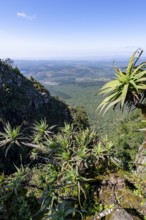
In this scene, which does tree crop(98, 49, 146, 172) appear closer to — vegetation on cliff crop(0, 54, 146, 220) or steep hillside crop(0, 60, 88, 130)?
vegetation on cliff crop(0, 54, 146, 220)

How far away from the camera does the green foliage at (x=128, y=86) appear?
3.91m

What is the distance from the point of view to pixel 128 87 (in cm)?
400

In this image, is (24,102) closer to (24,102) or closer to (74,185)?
(24,102)

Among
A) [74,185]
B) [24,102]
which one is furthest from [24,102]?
[74,185]

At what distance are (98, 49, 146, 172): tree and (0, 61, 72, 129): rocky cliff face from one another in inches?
1350

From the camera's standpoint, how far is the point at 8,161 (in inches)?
1235

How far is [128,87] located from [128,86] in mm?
22

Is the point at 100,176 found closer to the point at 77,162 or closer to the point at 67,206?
the point at 77,162

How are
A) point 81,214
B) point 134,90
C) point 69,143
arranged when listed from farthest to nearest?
point 69,143, point 81,214, point 134,90

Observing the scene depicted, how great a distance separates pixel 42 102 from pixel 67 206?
145 feet

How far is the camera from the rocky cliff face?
39875mm

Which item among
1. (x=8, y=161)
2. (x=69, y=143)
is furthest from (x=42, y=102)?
(x=69, y=143)

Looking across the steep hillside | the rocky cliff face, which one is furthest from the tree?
the steep hillside

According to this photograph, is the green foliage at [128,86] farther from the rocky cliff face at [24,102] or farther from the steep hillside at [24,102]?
the steep hillside at [24,102]
